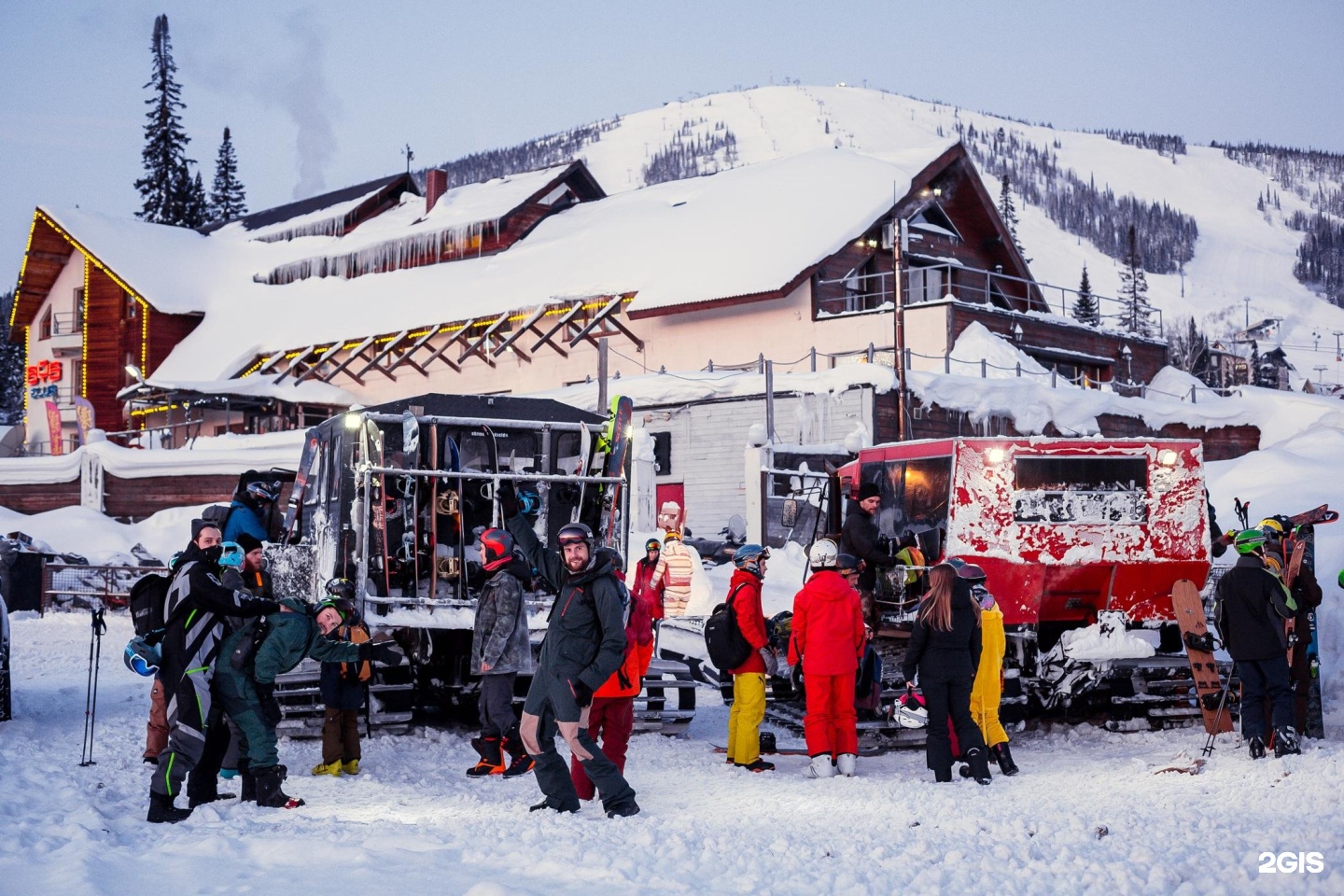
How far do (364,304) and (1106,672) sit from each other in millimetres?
35382

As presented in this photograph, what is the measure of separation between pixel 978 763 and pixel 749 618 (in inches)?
74.7

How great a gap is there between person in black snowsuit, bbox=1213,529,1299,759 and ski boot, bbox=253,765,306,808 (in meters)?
6.37

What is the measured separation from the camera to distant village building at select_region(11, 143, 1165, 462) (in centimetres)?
3409

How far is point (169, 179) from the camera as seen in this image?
232ft

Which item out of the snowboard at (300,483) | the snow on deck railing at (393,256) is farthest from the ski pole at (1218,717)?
the snow on deck railing at (393,256)

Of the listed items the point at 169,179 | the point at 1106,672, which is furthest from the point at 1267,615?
the point at 169,179

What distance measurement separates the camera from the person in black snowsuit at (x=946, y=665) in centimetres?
906

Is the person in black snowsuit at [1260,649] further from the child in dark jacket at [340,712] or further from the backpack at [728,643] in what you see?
the child in dark jacket at [340,712]

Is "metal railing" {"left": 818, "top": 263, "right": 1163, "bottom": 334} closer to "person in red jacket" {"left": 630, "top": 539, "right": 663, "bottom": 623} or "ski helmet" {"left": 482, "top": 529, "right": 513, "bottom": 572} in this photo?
"person in red jacket" {"left": 630, "top": 539, "right": 663, "bottom": 623}

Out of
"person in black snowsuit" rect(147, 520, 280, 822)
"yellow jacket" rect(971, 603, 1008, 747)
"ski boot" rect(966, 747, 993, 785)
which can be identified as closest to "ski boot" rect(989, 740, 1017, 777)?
"yellow jacket" rect(971, 603, 1008, 747)

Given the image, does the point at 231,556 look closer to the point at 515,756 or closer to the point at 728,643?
the point at 515,756

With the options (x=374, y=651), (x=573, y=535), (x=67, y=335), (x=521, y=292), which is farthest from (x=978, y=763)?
(x=67, y=335)

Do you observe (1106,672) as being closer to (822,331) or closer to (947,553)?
(947,553)

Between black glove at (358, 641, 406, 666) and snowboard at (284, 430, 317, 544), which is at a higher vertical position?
snowboard at (284, 430, 317, 544)
